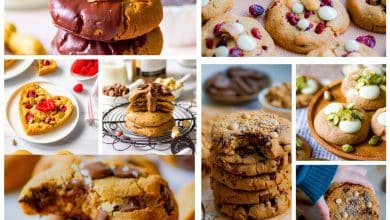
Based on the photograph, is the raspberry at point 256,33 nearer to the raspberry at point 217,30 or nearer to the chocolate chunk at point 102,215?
the raspberry at point 217,30

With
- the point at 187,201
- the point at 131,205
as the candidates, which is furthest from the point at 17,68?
the point at 187,201

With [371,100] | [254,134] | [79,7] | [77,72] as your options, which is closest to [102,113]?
[77,72]

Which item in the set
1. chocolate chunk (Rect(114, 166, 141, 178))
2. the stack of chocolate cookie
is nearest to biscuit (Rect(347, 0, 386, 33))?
the stack of chocolate cookie

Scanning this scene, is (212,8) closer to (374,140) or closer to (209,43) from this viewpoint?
(209,43)

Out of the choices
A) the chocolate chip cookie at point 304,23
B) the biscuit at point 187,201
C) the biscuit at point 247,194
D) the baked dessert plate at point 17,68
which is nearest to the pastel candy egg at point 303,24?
the chocolate chip cookie at point 304,23

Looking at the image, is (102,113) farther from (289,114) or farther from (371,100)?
(371,100)

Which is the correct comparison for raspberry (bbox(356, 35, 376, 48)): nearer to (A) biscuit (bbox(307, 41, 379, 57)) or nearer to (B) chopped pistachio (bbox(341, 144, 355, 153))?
(A) biscuit (bbox(307, 41, 379, 57))

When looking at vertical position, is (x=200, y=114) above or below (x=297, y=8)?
below
